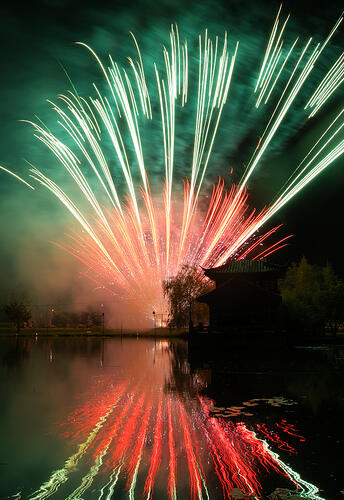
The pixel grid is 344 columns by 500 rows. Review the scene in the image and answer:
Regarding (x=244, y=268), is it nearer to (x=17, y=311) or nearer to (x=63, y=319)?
(x=17, y=311)

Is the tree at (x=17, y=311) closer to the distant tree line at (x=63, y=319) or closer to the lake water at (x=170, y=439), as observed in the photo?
the distant tree line at (x=63, y=319)

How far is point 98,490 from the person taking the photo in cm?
571

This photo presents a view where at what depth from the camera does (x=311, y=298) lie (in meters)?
50.8

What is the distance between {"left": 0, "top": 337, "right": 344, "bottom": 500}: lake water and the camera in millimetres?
5922

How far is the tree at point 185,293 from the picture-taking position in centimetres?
5583

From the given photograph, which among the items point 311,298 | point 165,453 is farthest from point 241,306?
point 165,453

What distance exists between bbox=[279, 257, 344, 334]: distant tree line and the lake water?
3023 cm

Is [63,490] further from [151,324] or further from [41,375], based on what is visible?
[151,324]

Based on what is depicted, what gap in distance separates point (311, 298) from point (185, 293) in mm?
16417

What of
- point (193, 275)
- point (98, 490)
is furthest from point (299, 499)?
point (193, 275)

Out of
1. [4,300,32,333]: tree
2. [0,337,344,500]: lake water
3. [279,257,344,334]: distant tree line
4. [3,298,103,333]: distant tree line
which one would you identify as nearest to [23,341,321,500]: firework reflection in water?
[0,337,344,500]: lake water

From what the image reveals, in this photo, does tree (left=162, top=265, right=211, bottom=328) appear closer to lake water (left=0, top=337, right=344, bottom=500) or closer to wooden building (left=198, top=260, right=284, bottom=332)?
wooden building (left=198, top=260, right=284, bottom=332)

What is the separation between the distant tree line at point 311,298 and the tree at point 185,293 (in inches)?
449

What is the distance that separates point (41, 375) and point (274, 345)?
2074cm
